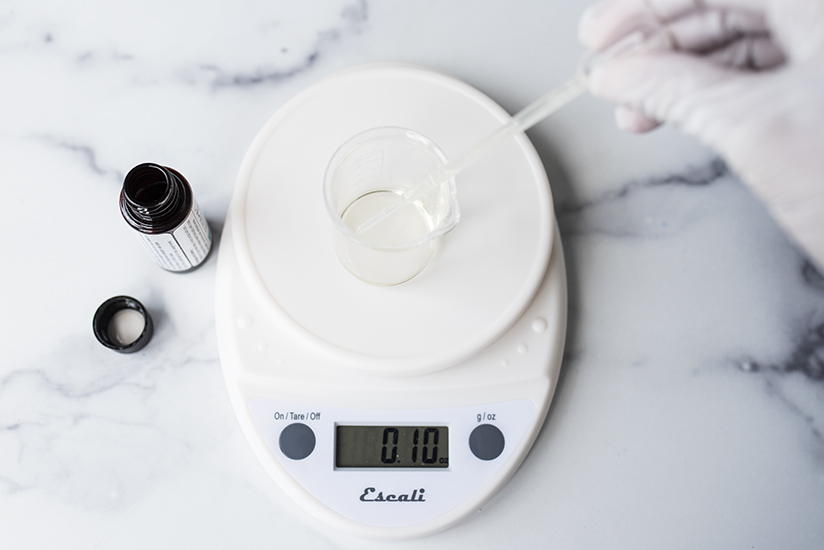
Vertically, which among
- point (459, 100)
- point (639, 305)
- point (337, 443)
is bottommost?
point (639, 305)

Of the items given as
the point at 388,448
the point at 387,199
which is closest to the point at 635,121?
the point at 387,199

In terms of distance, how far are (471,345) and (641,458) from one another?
0.36 meters

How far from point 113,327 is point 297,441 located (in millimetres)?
373

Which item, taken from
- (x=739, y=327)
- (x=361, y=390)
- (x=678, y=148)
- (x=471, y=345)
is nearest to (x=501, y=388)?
(x=471, y=345)

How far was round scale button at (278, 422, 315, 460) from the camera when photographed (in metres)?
0.83

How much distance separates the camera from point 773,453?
92 centimetres

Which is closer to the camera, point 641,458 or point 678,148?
point 641,458

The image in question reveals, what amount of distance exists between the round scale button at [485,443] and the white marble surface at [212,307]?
94 mm

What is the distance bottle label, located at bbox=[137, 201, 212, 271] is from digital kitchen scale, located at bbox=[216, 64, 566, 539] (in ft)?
0.19

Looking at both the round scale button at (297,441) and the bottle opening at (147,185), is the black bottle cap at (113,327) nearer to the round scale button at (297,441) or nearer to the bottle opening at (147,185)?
the bottle opening at (147,185)

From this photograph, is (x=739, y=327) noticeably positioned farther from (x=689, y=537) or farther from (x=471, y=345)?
(x=471, y=345)

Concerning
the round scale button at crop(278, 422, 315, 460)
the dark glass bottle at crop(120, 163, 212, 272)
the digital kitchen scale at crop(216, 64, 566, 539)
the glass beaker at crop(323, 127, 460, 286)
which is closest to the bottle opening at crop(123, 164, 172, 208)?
the dark glass bottle at crop(120, 163, 212, 272)

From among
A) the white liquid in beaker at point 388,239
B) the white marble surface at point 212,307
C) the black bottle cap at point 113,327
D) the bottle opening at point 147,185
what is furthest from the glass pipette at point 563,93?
the black bottle cap at point 113,327

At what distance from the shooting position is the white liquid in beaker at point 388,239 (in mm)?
824
